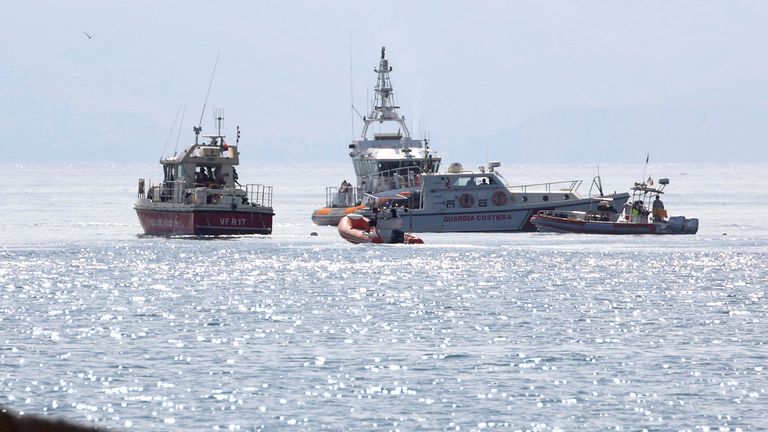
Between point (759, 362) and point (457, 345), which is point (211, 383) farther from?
point (759, 362)

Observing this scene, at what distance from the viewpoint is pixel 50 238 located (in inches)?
3243

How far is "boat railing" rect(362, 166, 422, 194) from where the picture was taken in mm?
92938

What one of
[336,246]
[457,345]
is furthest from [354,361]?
[336,246]

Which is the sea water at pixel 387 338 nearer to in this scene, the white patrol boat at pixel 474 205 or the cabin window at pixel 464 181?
the cabin window at pixel 464 181

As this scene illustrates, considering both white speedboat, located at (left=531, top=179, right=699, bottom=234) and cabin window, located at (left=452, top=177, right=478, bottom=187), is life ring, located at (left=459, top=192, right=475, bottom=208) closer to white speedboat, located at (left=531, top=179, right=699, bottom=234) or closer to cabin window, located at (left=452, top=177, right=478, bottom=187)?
cabin window, located at (left=452, top=177, right=478, bottom=187)

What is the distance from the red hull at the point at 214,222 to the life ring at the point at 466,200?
12.2 meters

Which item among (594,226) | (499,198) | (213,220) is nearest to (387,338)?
(213,220)

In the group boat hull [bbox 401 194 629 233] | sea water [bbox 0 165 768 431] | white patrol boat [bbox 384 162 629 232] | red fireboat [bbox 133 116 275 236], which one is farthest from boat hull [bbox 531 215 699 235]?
red fireboat [bbox 133 116 275 236]

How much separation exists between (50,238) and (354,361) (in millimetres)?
53288

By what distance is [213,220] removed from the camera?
72.6 metres

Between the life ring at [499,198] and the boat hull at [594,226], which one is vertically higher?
the life ring at [499,198]

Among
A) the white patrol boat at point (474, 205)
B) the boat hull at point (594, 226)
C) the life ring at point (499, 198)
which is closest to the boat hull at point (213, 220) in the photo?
the white patrol boat at point (474, 205)

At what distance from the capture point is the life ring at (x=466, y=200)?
270ft

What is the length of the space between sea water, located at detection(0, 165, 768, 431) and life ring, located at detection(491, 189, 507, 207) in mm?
12159
